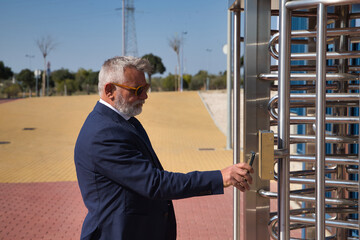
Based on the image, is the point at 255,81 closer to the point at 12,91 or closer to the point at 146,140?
the point at 146,140

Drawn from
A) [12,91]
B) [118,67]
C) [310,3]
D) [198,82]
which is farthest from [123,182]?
[198,82]

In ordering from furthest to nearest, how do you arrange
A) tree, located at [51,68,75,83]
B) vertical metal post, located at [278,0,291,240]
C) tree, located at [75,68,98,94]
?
tree, located at [51,68,75,83]
tree, located at [75,68,98,94]
vertical metal post, located at [278,0,291,240]

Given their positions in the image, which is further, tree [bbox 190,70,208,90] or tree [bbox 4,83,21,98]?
tree [bbox 190,70,208,90]

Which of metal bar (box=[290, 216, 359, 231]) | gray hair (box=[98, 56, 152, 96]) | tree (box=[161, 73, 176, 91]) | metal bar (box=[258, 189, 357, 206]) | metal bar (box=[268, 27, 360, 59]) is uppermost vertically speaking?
tree (box=[161, 73, 176, 91])

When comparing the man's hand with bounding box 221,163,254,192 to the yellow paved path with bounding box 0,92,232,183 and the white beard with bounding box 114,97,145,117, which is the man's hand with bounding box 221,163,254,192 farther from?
the yellow paved path with bounding box 0,92,232,183

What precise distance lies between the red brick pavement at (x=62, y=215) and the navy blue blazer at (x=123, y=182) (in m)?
4.21

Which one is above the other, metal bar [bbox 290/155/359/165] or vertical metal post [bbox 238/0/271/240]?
vertical metal post [bbox 238/0/271/240]

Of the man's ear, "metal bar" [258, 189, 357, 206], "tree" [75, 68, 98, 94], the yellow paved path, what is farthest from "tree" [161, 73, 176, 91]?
the man's ear

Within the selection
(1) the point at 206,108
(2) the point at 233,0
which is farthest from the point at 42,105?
(2) the point at 233,0

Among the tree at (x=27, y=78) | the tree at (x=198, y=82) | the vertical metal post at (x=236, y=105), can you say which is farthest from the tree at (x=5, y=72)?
the vertical metal post at (x=236, y=105)

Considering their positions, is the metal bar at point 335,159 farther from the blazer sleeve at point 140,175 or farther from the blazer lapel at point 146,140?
the blazer lapel at point 146,140

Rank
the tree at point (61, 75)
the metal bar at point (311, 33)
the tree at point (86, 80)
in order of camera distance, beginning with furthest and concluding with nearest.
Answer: the tree at point (61, 75) < the tree at point (86, 80) < the metal bar at point (311, 33)

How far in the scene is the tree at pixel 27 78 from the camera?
5216 centimetres

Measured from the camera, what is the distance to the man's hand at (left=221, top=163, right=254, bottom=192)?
2338 millimetres
